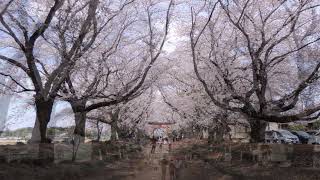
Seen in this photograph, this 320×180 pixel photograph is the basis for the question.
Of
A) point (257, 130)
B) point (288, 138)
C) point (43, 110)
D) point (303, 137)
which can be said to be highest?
point (43, 110)

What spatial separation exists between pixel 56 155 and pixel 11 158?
10.4ft

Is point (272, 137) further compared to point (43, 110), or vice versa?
point (272, 137)

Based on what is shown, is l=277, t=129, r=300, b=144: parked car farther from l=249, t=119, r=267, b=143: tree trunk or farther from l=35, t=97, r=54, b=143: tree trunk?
l=35, t=97, r=54, b=143: tree trunk

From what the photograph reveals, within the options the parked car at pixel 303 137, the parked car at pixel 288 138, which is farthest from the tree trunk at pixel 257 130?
the parked car at pixel 303 137

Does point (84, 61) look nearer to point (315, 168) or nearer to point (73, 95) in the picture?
point (73, 95)

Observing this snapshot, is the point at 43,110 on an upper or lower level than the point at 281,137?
upper

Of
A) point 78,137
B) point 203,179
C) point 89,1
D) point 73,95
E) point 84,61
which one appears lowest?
point 203,179

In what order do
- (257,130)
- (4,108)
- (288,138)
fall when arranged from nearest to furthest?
(4,108) < (257,130) < (288,138)

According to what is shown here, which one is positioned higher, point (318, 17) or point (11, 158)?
point (318, 17)

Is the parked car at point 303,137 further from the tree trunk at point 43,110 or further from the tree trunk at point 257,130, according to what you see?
the tree trunk at point 43,110

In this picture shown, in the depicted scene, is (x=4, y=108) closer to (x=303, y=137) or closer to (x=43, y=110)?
(x=43, y=110)

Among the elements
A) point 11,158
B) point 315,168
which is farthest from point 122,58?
point 315,168

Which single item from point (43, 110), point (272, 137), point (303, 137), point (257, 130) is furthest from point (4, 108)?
point (303, 137)

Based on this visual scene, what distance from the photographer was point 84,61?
64.6ft
